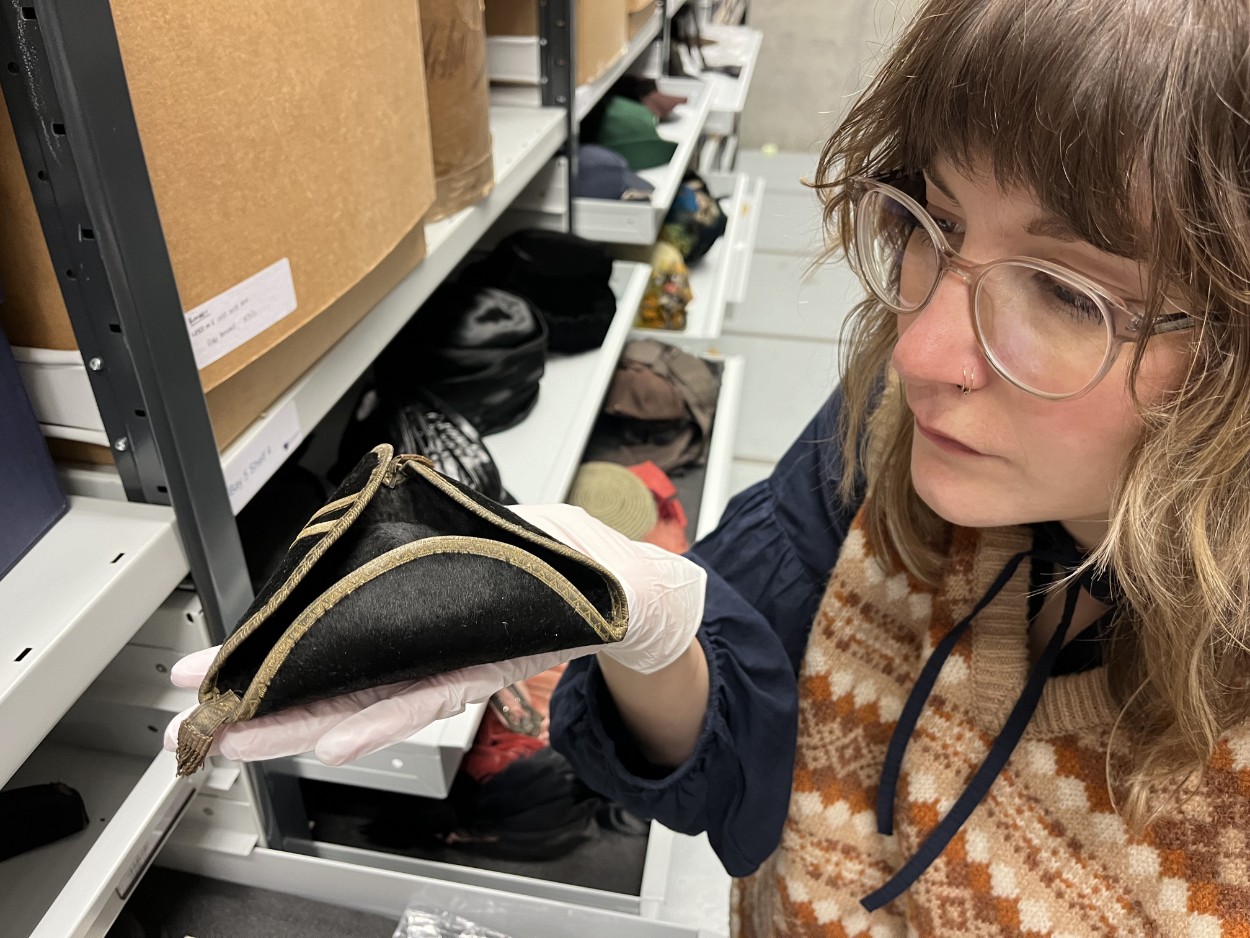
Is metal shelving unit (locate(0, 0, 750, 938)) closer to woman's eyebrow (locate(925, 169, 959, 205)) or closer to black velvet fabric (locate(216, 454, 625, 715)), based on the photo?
black velvet fabric (locate(216, 454, 625, 715))

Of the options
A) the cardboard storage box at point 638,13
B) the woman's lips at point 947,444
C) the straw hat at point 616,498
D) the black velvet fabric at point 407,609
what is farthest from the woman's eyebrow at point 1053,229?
the cardboard storage box at point 638,13

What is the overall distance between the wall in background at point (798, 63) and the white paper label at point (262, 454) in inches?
190

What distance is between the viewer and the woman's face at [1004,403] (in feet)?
1.52

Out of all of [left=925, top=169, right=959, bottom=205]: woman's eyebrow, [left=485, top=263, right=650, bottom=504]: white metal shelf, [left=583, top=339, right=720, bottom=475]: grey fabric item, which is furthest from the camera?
[left=583, top=339, right=720, bottom=475]: grey fabric item

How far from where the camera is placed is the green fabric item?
240 cm

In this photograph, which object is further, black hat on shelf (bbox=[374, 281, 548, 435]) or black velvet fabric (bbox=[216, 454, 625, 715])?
black hat on shelf (bbox=[374, 281, 548, 435])

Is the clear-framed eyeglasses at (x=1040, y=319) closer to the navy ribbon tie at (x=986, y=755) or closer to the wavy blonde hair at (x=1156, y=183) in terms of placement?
the wavy blonde hair at (x=1156, y=183)

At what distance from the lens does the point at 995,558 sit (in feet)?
2.39

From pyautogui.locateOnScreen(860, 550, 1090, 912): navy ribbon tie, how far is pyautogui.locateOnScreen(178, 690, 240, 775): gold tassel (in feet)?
1.92

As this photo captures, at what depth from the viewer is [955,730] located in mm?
744

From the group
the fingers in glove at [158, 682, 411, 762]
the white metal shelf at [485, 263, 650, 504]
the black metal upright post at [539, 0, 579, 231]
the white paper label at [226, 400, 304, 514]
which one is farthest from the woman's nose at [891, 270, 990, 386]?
the black metal upright post at [539, 0, 579, 231]

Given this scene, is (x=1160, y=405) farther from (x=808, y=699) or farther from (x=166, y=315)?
(x=166, y=315)

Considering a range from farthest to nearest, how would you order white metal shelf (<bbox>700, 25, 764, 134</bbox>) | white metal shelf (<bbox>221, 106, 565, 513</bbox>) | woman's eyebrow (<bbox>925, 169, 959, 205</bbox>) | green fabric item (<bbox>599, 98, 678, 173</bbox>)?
white metal shelf (<bbox>700, 25, 764, 134</bbox>)
green fabric item (<bbox>599, 98, 678, 173</bbox>)
white metal shelf (<bbox>221, 106, 565, 513</bbox>)
woman's eyebrow (<bbox>925, 169, 959, 205</bbox>)

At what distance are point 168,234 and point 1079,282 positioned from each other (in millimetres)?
568
